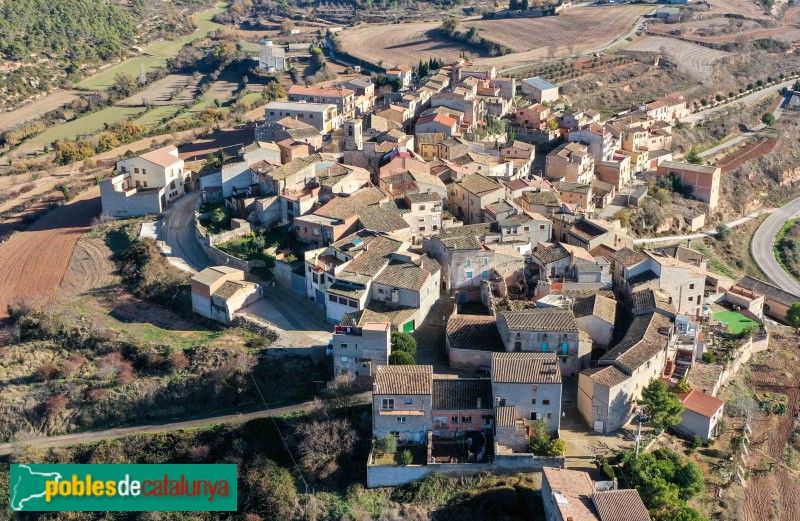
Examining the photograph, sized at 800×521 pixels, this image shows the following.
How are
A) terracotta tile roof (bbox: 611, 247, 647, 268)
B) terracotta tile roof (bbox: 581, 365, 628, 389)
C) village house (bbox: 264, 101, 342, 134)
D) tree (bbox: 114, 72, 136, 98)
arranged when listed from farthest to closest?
tree (bbox: 114, 72, 136, 98), village house (bbox: 264, 101, 342, 134), terracotta tile roof (bbox: 611, 247, 647, 268), terracotta tile roof (bbox: 581, 365, 628, 389)

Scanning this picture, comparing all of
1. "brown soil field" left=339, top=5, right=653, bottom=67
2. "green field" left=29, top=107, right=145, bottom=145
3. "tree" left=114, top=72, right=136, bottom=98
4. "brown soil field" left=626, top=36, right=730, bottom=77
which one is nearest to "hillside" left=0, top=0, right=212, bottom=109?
"tree" left=114, top=72, right=136, bottom=98

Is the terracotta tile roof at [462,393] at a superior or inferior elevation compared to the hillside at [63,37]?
inferior

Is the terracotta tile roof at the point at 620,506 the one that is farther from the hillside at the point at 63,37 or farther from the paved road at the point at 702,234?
the hillside at the point at 63,37

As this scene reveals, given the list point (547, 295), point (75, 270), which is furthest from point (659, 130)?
point (75, 270)

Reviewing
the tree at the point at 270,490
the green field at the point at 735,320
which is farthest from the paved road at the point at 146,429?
the green field at the point at 735,320

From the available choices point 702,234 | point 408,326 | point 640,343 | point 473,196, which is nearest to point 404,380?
point 408,326

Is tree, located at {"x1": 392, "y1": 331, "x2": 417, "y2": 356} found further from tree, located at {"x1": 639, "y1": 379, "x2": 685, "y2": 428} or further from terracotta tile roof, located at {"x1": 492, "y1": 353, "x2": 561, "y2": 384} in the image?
tree, located at {"x1": 639, "y1": 379, "x2": 685, "y2": 428}
